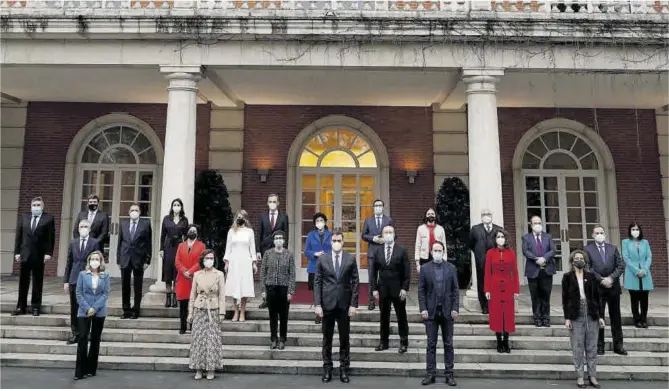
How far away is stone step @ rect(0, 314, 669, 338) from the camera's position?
22.2 feet

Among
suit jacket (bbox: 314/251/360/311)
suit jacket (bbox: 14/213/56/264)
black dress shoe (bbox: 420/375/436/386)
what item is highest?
suit jacket (bbox: 14/213/56/264)

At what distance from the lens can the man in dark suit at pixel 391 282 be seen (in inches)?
239

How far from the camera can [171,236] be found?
7.13 m

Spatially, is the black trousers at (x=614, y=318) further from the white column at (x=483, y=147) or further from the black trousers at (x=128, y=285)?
the black trousers at (x=128, y=285)

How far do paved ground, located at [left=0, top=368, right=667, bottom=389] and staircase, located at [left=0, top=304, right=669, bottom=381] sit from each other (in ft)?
0.48

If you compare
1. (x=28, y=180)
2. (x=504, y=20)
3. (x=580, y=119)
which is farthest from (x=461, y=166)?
(x=28, y=180)

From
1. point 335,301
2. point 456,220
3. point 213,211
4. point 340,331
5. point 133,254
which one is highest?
point 213,211

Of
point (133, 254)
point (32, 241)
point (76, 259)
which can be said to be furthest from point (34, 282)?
point (133, 254)

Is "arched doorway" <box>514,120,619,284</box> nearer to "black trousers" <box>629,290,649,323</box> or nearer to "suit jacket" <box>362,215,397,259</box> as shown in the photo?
"black trousers" <box>629,290,649,323</box>

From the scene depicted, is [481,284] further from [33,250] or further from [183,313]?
[33,250]

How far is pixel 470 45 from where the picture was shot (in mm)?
8320

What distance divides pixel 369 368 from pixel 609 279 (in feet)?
11.1

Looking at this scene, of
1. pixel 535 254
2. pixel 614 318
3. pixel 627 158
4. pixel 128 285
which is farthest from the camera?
pixel 627 158

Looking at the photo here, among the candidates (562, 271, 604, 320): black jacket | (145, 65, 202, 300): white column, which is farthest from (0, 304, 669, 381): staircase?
(145, 65, 202, 300): white column
